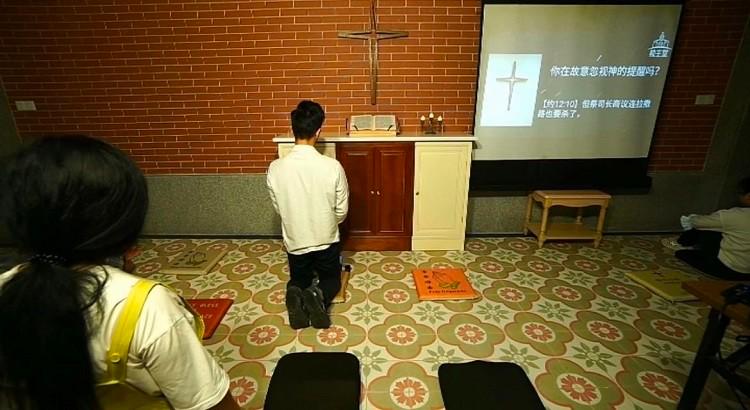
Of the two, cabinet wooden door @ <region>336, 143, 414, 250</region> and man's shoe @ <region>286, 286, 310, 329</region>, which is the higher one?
cabinet wooden door @ <region>336, 143, 414, 250</region>

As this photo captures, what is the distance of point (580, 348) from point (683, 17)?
10.5 feet

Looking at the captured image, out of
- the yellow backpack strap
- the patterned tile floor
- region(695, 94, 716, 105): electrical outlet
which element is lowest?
the patterned tile floor

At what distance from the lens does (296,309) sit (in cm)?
221

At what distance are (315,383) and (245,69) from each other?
2.88 metres

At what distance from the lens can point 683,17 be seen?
314 cm

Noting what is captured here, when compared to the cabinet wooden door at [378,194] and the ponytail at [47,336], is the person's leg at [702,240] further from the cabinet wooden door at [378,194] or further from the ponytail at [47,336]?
the ponytail at [47,336]

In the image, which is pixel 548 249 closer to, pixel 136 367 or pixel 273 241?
pixel 273 241

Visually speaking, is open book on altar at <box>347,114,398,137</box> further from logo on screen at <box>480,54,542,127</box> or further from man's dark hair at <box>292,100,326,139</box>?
man's dark hair at <box>292,100,326,139</box>

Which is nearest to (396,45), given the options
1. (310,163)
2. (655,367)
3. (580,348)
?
(310,163)

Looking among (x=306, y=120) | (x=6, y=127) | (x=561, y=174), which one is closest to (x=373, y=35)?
(x=306, y=120)

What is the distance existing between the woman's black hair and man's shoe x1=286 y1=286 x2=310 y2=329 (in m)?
1.54

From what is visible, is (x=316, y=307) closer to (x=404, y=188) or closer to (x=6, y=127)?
(x=404, y=188)

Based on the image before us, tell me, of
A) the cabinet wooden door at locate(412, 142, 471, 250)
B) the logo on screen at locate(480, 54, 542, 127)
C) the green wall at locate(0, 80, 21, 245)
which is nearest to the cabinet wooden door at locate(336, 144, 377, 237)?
the cabinet wooden door at locate(412, 142, 471, 250)

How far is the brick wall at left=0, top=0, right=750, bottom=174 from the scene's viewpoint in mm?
3137
